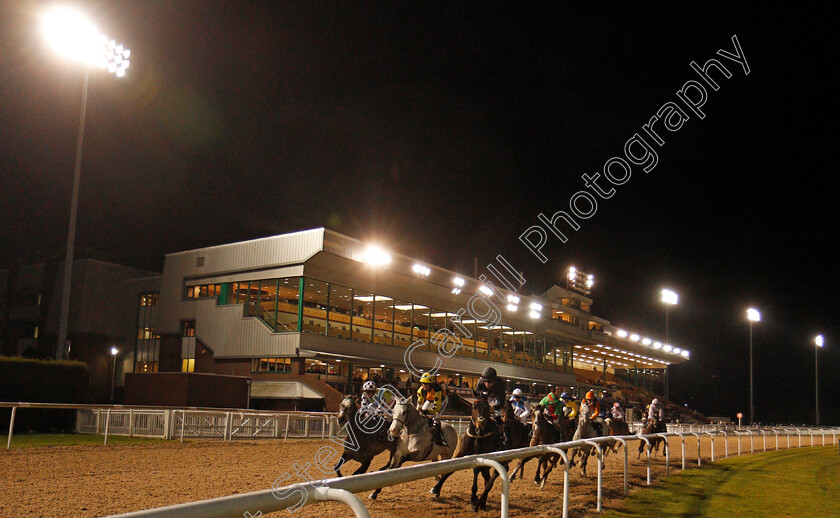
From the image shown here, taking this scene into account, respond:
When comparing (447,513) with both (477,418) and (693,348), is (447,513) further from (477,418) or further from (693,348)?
(693,348)

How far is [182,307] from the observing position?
31562 mm

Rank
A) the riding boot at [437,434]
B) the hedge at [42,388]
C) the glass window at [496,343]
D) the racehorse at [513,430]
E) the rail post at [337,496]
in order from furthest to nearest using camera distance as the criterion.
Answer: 1. the glass window at [496,343]
2. the hedge at [42,388]
3. the racehorse at [513,430]
4. the riding boot at [437,434]
5. the rail post at [337,496]

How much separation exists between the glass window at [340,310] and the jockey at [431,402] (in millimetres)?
20905

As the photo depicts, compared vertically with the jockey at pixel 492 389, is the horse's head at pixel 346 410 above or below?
below

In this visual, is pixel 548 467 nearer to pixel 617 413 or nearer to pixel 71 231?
pixel 617 413

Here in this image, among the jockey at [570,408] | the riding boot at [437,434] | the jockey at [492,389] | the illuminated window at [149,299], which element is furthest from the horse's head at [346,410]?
the illuminated window at [149,299]

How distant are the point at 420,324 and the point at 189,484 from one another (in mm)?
29016

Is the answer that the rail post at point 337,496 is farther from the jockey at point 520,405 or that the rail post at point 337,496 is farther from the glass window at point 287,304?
the glass window at point 287,304

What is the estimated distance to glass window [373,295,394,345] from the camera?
3309cm

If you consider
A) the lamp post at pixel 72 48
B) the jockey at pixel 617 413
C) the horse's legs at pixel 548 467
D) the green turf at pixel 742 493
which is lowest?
the green turf at pixel 742 493

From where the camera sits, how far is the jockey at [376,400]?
8.94 m

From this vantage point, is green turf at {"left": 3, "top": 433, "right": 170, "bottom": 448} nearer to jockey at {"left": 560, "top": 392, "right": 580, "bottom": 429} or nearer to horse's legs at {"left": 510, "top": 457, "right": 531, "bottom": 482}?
horse's legs at {"left": 510, "top": 457, "right": 531, "bottom": 482}

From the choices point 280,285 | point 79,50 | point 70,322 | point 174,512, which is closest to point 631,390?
point 280,285

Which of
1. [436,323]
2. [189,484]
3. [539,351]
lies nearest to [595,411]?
[189,484]
